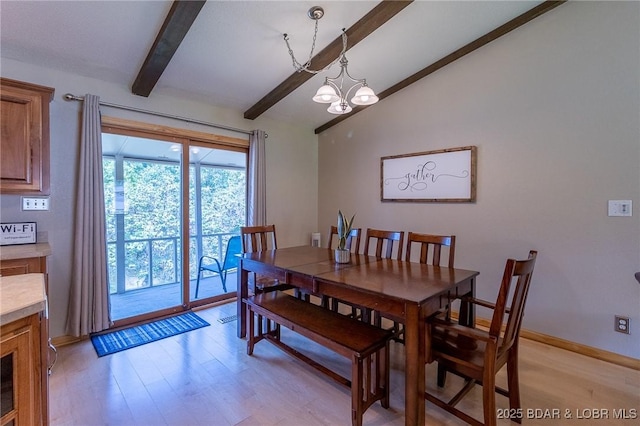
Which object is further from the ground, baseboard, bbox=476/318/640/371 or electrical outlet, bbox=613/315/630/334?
electrical outlet, bbox=613/315/630/334

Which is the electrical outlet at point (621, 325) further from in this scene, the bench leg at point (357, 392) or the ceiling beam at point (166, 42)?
the ceiling beam at point (166, 42)

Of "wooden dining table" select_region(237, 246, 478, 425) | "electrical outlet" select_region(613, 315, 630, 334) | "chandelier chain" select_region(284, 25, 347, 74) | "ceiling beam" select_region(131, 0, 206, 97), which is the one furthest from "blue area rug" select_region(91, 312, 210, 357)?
"electrical outlet" select_region(613, 315, 630, 334)

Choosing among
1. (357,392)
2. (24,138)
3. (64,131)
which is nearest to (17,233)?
(24,138)

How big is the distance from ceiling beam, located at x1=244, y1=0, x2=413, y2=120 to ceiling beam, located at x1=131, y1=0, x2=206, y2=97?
118 centimetres

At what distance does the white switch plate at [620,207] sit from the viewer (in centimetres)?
241

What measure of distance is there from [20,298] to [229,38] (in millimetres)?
2392

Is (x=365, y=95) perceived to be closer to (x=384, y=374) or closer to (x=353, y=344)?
(x=353, y=344)

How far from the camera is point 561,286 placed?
8.98 ft

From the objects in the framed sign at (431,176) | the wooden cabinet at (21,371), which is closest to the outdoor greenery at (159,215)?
the framed sign at (431,176)

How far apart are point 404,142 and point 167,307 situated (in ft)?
11.4

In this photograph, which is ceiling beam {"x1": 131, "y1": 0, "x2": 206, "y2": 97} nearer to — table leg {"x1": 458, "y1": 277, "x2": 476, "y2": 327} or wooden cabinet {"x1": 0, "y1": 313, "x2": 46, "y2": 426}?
wooden cabinet {"x1": 0, "y1": 313, "x2": 46, "y2": 426}

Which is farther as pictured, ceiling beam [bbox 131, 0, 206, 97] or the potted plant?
the potted plant

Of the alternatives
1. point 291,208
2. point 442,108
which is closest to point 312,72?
point 442,108

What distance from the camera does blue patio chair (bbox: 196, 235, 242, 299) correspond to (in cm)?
384
